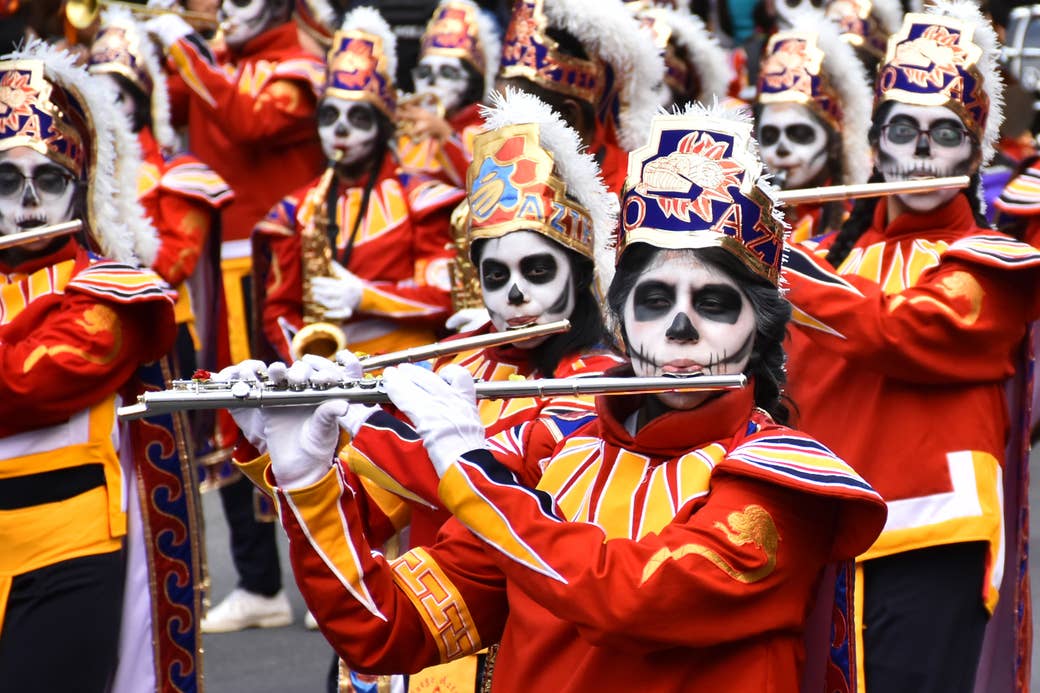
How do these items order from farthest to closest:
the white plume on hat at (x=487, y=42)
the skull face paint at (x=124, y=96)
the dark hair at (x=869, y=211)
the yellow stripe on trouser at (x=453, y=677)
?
the white plume on hat at (x=487, y=42) → the skull face paint at (x=124, y=96) → the dark hair at (x=869, y=211) → the yellow stripe on trouser at (x=453, y=677)

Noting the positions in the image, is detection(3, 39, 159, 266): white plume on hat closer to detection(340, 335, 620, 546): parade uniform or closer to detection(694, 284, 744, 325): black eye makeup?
detection(340, 335, 620, 546): parade uniform

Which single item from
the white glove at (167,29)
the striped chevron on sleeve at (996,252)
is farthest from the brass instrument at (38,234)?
the white glove at (167,29)

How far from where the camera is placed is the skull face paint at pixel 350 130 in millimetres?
7258

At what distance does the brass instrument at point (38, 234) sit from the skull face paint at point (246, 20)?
3827 mm

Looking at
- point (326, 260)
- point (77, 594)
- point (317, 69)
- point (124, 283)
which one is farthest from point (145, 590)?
point (317, 69)

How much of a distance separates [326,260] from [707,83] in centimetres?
204

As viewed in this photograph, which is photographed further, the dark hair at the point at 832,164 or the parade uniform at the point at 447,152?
the parade uniform at the point at 447,152

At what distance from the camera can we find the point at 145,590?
17.3ft

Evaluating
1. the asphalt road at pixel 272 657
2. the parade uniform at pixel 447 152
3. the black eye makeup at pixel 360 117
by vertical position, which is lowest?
the asphalt road at pixel 272 657

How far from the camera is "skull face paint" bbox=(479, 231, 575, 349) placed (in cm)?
441

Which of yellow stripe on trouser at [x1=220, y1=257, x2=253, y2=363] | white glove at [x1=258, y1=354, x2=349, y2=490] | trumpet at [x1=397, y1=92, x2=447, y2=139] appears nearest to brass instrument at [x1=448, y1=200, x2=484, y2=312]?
trumpet at [x1=397, y1=92, x2=447, y2=139]

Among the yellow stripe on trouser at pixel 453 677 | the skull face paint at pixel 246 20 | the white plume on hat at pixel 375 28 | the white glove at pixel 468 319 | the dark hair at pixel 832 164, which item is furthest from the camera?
the skull face paint at pixel 246 20

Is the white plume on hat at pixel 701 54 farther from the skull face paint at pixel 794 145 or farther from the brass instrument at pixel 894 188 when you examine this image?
the brass instrument at pixel 894 188

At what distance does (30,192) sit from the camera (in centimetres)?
511
